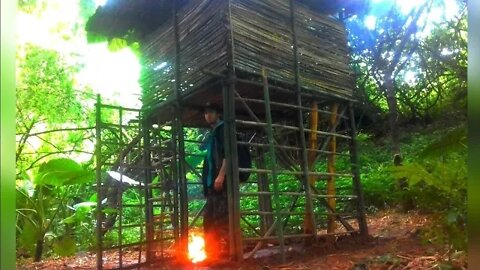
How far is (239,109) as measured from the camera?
1808 millimetres

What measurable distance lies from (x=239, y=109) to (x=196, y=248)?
23.1 inches

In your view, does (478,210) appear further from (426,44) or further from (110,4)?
(110,4)

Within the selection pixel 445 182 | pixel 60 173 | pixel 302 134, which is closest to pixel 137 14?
pixel 60 173

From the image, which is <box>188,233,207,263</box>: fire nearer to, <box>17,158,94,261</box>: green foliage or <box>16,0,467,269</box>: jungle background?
<box>16,0,467,269</box>: jungle background

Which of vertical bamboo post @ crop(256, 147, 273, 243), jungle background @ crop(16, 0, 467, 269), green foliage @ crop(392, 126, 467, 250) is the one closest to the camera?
green foliage @ crop(392, 126, 467, 250)

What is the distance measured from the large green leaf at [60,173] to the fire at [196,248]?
482 millimetres

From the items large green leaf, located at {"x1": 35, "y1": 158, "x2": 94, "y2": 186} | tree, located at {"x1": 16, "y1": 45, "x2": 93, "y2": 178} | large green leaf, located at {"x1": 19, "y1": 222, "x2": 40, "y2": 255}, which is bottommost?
large green leaf, located at {"x1": 19, "y1": 222, "x2": 40, "y2": 255}

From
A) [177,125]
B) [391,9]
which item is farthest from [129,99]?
[391,9]

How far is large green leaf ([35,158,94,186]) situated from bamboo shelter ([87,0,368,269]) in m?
0.08

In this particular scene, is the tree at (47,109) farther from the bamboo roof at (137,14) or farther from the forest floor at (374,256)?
the forest floor at (374,256)

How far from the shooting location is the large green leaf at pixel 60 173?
4.98 ft

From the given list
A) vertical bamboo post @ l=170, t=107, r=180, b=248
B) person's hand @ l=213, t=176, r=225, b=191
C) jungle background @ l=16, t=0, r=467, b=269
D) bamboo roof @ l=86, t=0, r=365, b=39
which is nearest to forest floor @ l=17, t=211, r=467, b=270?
jungle background @ l=16, t=0, r=467, b=269

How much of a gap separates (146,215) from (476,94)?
5.34 feet

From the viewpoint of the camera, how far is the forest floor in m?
0.87
